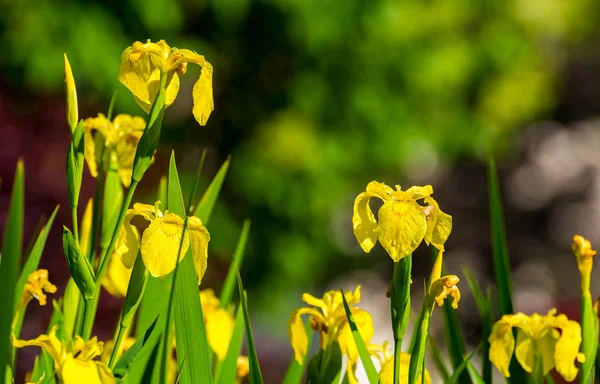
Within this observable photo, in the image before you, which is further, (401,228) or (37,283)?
(37,283)

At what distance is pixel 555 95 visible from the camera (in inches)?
377

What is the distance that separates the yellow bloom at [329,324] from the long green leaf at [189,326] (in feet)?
0.54

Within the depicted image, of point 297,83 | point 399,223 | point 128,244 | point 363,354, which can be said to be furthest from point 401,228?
point 297,83

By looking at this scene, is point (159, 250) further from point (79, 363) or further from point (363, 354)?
point (363, 354)

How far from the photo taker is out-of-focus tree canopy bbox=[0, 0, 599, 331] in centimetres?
568

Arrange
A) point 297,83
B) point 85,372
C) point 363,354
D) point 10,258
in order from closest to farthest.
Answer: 1. point 10,258
2. point 85,372
3. point 363,354
4. point 297,83

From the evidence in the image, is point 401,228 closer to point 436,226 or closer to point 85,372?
point 436,226

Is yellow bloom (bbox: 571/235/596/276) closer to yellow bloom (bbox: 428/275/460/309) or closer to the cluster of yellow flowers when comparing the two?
the cluster of yellow flowers

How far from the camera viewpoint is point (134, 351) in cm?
77

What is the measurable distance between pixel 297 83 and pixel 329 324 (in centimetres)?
573

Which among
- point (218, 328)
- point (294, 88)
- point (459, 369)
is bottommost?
point (459, 369)

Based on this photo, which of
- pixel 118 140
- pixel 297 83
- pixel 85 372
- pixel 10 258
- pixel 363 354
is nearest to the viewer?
pixel 10 258

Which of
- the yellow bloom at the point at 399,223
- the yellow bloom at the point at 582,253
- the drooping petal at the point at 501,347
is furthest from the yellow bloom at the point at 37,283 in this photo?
the yellow bloom at the point at 582,253

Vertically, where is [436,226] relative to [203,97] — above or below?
below
